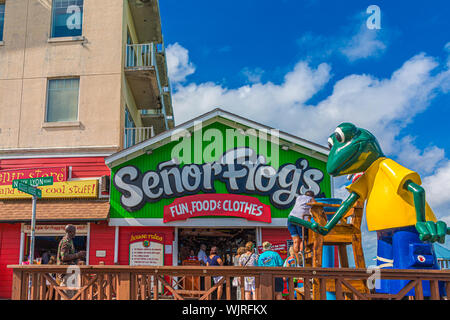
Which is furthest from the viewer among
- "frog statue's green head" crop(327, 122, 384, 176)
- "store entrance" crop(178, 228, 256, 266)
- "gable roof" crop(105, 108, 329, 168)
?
"store entrance" crop(178, 228, 256, 266)

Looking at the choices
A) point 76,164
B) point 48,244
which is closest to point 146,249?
point 48,244

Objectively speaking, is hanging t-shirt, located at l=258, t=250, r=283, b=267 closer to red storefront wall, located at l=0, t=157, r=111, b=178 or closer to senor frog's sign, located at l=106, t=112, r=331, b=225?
senor frog's sign, located at l=106, t=112, r=331, b=225

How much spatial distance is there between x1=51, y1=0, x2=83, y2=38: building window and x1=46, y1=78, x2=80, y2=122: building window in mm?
1968

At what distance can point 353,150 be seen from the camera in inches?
216

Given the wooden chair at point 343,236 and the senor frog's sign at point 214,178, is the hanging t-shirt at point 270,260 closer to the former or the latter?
the wooden chair at point 343,236

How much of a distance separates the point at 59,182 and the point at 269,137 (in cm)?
743

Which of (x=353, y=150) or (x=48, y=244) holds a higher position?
(x=353, y=150)

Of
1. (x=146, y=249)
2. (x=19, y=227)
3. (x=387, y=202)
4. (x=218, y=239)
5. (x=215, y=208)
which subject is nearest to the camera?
(x=387, y=202)

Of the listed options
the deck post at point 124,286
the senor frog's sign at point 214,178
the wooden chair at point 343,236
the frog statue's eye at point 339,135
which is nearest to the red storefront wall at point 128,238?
the senor frog's sign at point 214,178

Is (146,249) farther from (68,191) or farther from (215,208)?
(68,191)

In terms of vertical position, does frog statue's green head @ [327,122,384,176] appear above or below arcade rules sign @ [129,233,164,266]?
above

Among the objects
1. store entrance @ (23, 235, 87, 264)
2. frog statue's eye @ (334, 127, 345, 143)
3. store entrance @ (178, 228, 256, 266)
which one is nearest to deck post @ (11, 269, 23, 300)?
frog statue's eye @ (334, 127, 345, 143)

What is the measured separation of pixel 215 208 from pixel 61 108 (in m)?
6.94

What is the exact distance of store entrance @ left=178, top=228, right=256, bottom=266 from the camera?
55.0 ft
